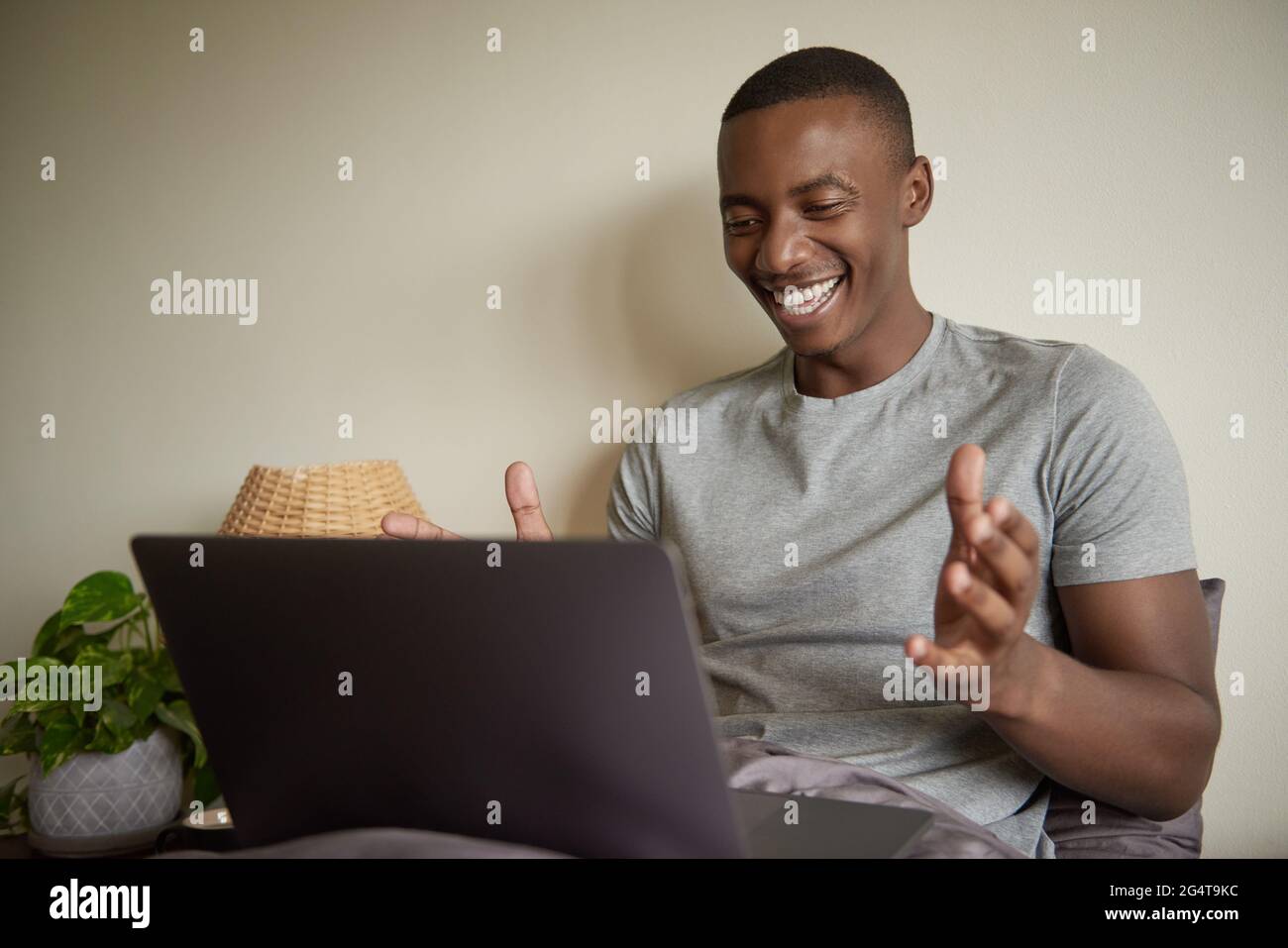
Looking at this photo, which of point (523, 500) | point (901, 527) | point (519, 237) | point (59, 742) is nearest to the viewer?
point (523, 500)

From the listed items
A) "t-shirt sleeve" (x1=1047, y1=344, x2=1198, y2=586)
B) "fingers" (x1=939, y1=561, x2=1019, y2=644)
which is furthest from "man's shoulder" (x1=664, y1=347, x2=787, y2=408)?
"fingers" (x1=939, y1=561, x2=1019, y2=644)

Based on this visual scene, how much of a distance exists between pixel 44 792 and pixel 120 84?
51.2 inches

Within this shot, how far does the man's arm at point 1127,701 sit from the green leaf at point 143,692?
4.08 ft

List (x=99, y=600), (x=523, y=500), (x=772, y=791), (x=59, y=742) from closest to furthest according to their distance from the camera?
(x=772, y=791) < (x=523, y=500) < (x=59, y=742) < (x=99, y=600)

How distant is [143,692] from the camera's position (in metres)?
1.66

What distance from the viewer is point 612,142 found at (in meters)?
1.87

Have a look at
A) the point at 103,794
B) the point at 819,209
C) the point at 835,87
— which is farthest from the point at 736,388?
the point at 103,794

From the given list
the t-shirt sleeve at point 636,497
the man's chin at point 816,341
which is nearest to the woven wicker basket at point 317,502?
the t-shirt sleeve at point 636,497

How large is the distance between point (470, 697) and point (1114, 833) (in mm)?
860

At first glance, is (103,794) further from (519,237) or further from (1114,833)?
(1114,833)

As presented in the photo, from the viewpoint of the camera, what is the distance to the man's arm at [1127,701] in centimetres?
103

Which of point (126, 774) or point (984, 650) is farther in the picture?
point (126, 774)
